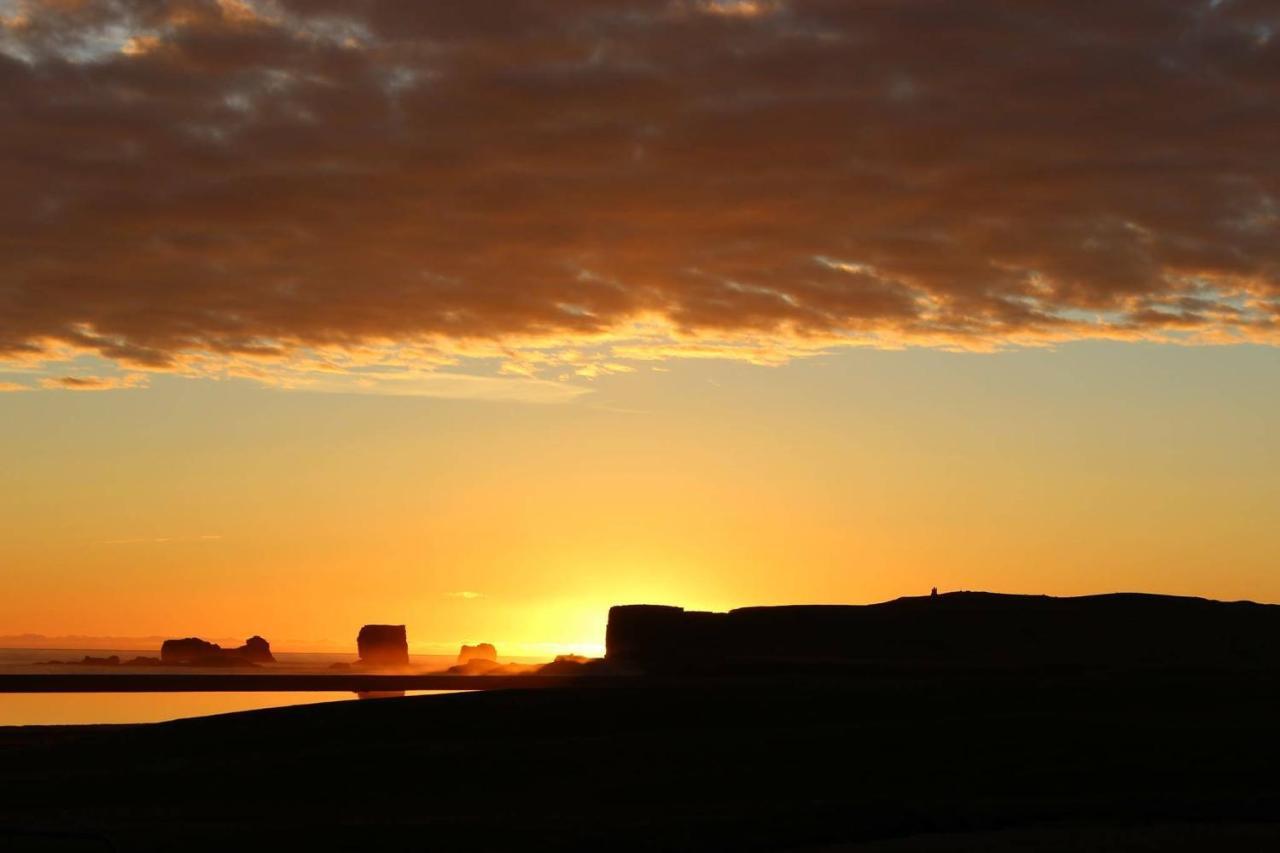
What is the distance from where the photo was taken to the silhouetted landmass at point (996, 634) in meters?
112

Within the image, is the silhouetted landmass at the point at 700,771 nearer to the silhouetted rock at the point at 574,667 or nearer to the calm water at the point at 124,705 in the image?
the calm water at the point at 124,705

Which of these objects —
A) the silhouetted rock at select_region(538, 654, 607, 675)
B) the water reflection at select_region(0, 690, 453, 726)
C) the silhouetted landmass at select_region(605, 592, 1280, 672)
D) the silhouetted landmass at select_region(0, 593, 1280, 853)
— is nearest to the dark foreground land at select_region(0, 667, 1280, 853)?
the silhouetted landmass at select_region(0, 593, 1280, 853)

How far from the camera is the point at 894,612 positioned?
397 feet

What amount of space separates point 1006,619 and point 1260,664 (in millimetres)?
18583

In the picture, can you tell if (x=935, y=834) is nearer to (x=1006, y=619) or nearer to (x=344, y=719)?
(x=344, y=719)

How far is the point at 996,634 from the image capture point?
11625 cm

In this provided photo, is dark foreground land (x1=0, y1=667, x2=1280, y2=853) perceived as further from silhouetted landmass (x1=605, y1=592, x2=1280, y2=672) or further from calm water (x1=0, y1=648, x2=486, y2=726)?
silhouetted landmass (x1=605, y1=592, x2=1280, y2=672)

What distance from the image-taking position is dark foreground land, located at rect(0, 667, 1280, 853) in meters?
29.8

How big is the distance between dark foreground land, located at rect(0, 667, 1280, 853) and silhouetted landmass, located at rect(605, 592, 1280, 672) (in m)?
56.1

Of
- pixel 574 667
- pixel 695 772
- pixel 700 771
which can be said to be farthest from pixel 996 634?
pixel 695 772

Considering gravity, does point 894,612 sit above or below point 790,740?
above

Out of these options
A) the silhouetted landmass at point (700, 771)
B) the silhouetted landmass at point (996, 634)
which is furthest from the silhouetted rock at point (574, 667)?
the silhouetted landmass at point (700, 771)

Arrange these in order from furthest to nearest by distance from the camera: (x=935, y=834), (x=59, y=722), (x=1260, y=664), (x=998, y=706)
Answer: (x=1260, y=664) < (x=59, y=722) < (x=998, y=706) < (x=935, y=834)

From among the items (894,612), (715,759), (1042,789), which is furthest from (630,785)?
(894,612)
